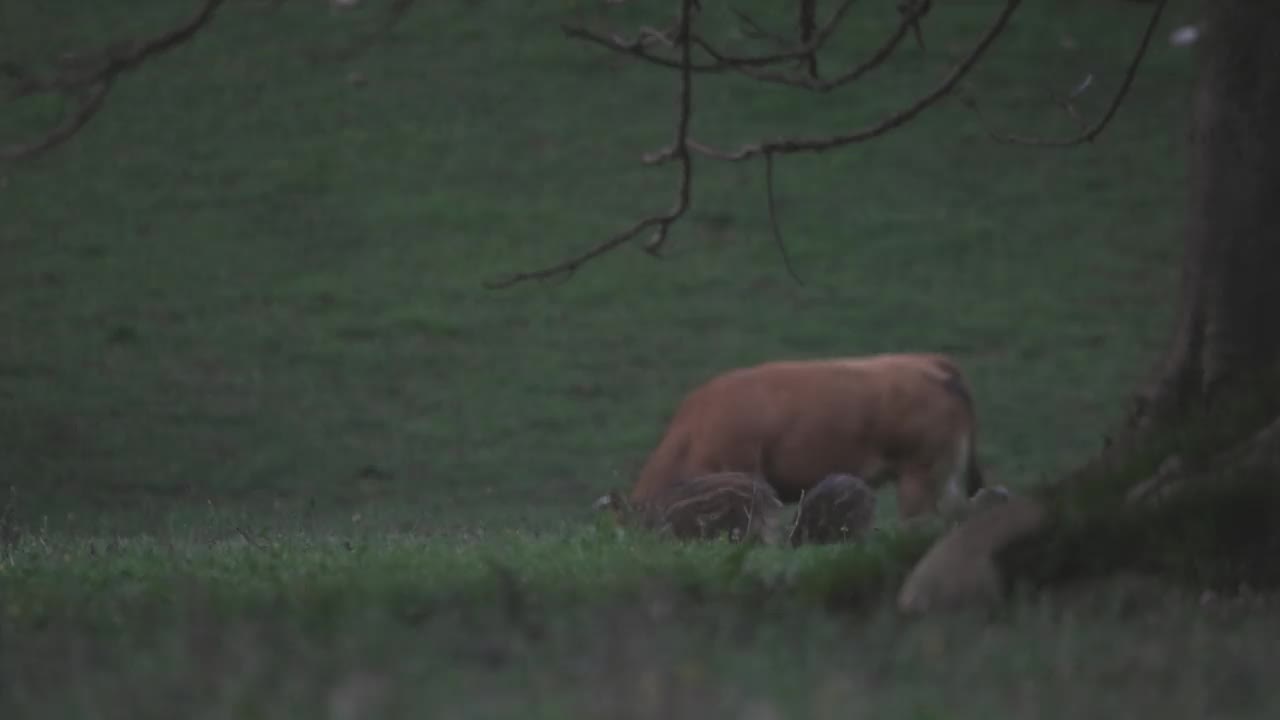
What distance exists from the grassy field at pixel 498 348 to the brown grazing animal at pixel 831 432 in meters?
1.59

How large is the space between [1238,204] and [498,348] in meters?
13.9

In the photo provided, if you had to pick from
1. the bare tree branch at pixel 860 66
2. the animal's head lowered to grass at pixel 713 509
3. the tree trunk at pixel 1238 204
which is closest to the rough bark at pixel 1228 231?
the tree trunk at pixel 1238 204

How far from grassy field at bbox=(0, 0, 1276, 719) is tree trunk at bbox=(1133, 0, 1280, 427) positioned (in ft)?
4.00

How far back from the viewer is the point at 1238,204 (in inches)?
295

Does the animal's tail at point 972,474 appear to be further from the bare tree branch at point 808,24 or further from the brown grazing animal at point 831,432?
the bare tree branch at point 808,24

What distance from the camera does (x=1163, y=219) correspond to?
24.4 m

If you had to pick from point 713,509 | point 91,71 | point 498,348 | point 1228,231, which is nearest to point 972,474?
point 713,509

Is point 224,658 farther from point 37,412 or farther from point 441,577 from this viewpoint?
point 37,412

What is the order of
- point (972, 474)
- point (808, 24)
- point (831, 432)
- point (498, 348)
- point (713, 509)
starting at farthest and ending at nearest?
point (498, 348) → point (972, 474) → point (831, 432) → point (713, 509) → point (808, 24)

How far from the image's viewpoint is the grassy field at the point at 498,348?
14.7 feet

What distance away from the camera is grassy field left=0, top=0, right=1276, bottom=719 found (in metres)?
4.49

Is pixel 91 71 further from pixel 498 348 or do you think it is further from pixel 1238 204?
pixel 498 348

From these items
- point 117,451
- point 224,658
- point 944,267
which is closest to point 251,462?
point 117,451

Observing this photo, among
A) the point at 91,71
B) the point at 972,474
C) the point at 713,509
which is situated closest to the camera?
the point at 91,71
